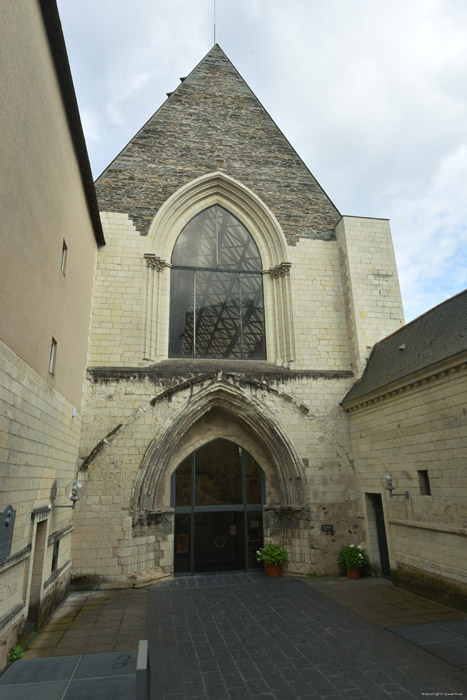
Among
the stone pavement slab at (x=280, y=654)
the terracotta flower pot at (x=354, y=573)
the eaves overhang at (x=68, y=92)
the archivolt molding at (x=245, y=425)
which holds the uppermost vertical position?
the eaves overhang at (x=68, y=92)

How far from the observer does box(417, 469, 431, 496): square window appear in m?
7.78

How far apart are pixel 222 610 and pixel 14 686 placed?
3427 millimetres

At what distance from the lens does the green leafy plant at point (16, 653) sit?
16.9 ft

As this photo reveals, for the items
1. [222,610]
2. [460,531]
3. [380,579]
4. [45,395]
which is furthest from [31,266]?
[380,579]

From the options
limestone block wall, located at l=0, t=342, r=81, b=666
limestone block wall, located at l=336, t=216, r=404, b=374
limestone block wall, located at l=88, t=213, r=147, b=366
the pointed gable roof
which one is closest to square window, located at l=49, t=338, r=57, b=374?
limestone block wall, located at l=0, t=342, r=81, b=666

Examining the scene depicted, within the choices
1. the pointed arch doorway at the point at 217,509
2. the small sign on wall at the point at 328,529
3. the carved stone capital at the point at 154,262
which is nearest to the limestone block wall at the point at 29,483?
the pointed arch doorway at the point at 217,509

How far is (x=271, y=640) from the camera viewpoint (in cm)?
575

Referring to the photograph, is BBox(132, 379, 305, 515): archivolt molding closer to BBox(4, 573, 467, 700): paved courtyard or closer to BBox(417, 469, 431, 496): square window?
BBox(4, 573, 467, 700): paved courtyard

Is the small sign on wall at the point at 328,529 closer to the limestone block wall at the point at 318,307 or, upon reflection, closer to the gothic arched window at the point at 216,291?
the limestone block wall at the point at 318,307

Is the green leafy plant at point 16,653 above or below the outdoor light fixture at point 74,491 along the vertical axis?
below

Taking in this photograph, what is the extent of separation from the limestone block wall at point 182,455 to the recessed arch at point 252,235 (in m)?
1.16

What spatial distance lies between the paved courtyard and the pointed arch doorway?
1.15 m

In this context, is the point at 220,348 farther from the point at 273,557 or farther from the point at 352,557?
the point at 352,557

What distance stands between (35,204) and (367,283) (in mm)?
8317
